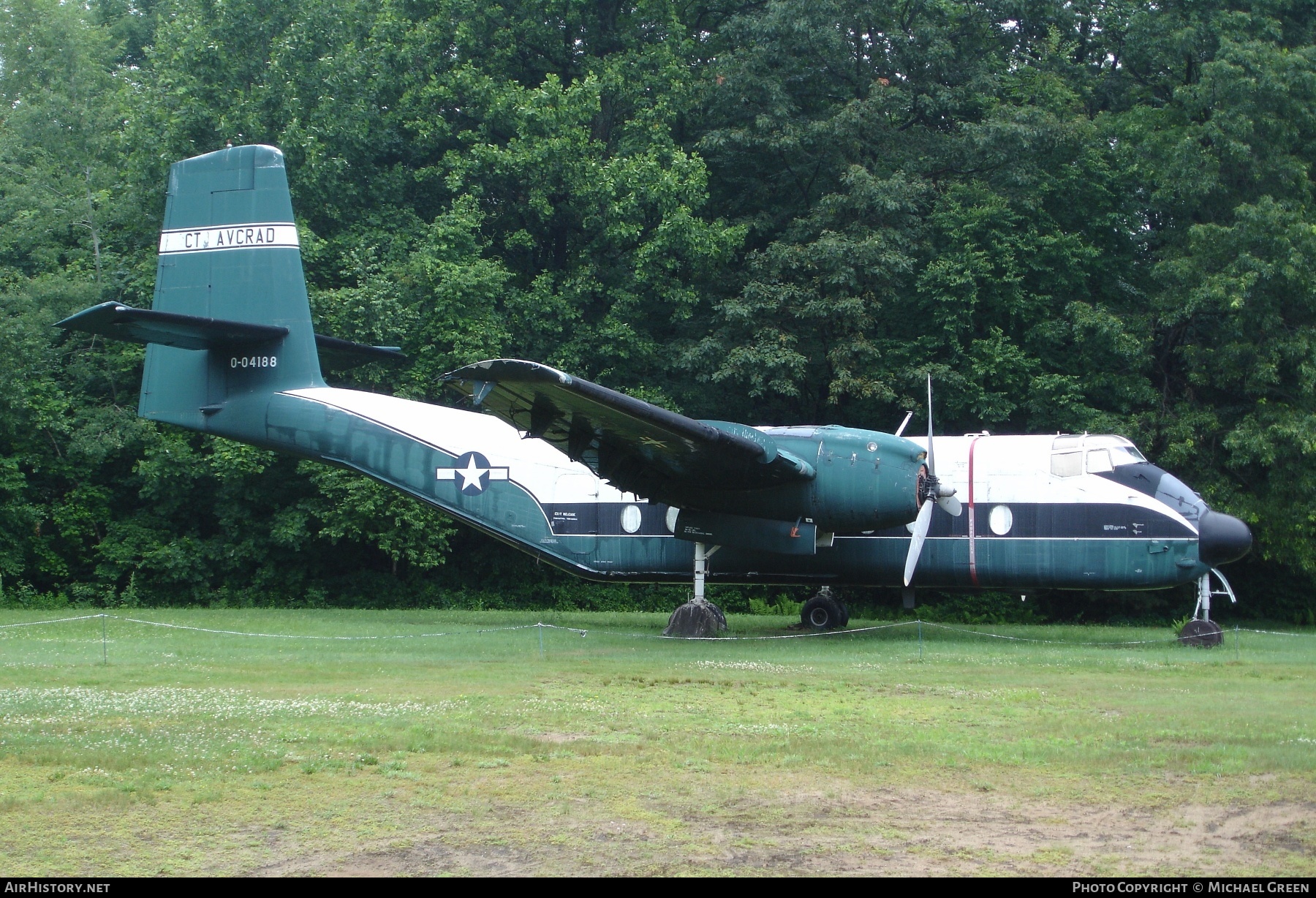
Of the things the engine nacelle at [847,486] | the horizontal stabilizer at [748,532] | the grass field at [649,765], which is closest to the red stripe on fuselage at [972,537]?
the engine nacelle at [847,486]

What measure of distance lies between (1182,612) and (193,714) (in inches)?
950

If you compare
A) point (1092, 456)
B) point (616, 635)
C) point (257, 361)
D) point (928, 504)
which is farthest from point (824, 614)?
point (257, 361)

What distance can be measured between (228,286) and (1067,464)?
1475 centimetres

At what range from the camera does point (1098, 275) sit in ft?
102

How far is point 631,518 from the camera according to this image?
21.2 metres

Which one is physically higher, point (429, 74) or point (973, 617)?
point (429, 74)

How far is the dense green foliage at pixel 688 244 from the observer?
27.5 meters

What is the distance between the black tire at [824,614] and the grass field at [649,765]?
525cm

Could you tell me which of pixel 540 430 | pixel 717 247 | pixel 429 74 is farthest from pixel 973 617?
pixel 429 74

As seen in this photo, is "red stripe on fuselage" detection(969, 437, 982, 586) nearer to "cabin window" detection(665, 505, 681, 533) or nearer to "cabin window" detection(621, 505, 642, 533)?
"cabin window" detection(665, 505, 681, 533)

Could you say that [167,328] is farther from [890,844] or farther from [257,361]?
[890,844]

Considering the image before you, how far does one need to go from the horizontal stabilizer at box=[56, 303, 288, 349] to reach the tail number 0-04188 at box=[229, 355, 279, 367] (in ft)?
0.78

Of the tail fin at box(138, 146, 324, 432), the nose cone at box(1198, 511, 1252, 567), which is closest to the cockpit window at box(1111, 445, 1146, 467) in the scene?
the nose cone at box(1198, 511, 1252, 567)

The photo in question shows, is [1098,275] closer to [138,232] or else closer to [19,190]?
[138,232]
